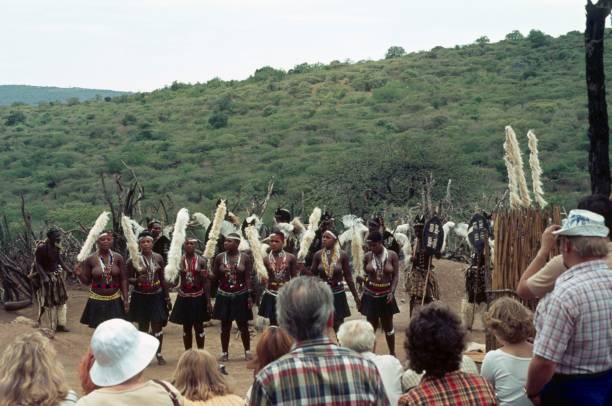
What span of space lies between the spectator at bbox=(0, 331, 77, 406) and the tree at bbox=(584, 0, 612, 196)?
799 cm

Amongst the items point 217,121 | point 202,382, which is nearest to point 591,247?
point 202,382

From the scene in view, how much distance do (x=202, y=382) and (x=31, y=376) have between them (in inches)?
39.3

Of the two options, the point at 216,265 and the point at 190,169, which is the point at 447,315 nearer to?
the point at 216,265

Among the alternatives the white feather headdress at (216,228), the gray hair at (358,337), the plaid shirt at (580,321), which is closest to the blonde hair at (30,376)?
the gray hair at (358,337)

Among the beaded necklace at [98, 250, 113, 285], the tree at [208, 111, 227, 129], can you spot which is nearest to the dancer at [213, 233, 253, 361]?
the beaded necklace at [98, 250, 113, 285]

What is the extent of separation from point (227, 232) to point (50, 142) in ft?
116

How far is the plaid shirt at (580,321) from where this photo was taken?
434 cm

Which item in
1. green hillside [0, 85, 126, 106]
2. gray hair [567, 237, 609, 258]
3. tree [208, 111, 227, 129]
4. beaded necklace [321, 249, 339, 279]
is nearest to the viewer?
gray hair [567, 237, 609, 258]

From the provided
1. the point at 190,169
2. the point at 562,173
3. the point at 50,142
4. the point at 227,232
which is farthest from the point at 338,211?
the point at 50,142

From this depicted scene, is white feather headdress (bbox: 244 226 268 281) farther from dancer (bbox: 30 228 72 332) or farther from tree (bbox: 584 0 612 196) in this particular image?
tree (bbox: 584 0 612 196)

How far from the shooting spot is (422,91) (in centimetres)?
5009

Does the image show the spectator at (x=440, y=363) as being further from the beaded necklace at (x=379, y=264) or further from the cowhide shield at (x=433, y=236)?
the cowhide shield at (x=433, y=236)

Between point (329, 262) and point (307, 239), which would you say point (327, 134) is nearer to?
point (307, 239)

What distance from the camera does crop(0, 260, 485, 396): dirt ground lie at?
11189mm
